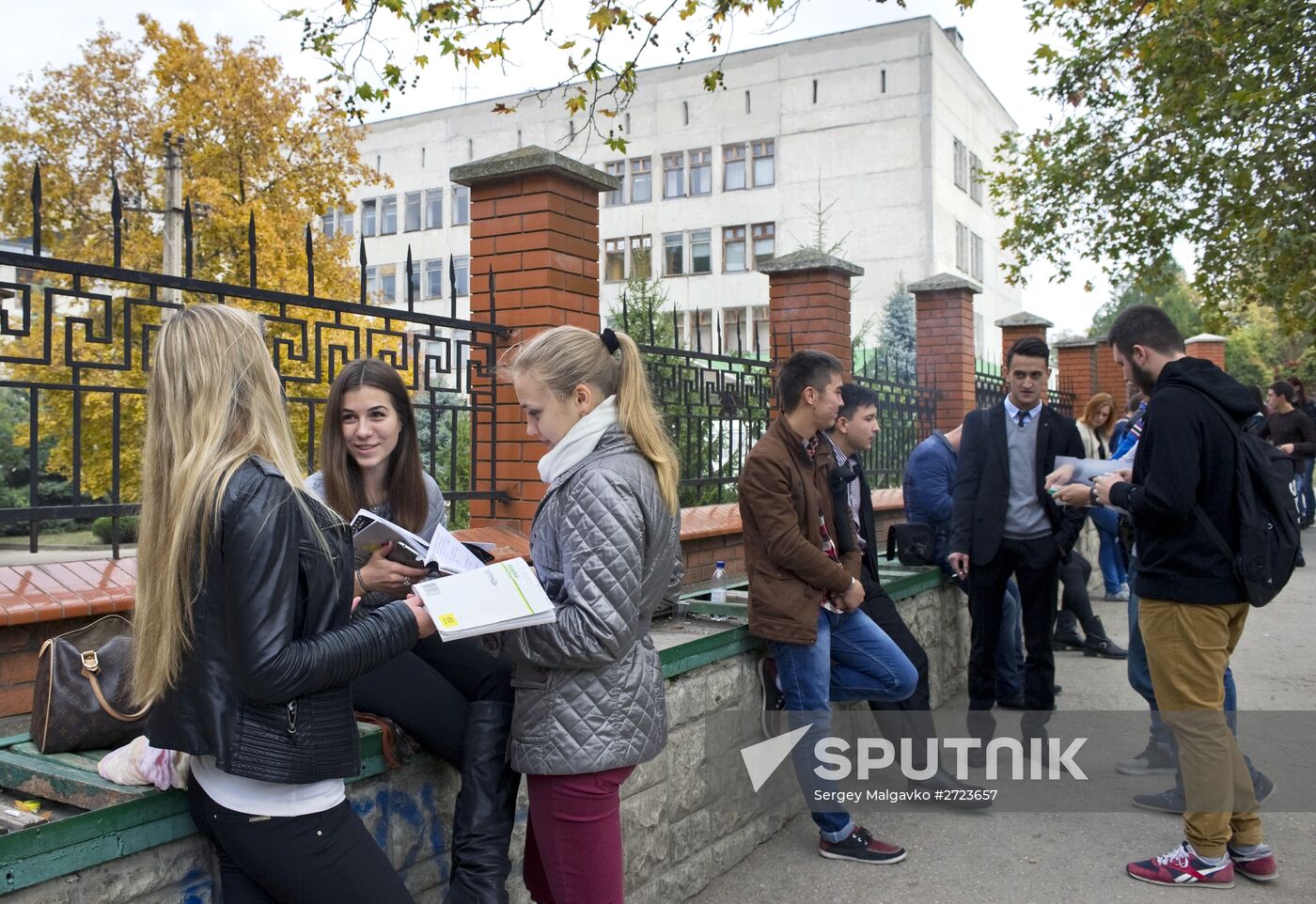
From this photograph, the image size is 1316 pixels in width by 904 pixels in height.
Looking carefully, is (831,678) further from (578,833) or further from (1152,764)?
(578,833)

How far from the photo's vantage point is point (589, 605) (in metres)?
2.45

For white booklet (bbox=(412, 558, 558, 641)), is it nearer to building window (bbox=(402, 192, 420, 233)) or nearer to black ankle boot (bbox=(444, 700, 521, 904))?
black ankle boot (bbox=(444, 700, 521, 904))

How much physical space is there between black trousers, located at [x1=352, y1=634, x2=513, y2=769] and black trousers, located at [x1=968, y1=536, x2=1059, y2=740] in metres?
3.23

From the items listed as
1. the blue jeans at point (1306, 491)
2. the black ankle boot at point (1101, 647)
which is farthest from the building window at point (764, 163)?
the black ankle boot at point (1101, 647)

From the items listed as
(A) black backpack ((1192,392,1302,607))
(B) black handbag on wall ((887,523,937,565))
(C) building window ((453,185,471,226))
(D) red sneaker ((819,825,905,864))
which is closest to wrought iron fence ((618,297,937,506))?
→ (B) black handbag on wall ((887,523,937,565))

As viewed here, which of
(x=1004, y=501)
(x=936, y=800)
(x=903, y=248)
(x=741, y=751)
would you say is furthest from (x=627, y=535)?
(x=903, y=248)

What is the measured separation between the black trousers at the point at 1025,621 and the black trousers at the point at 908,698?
24.2 inches

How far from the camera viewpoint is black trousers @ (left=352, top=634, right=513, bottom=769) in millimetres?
2697

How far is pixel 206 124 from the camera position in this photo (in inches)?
738

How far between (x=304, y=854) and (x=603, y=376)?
4.13ft

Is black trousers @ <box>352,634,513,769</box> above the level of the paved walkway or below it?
above

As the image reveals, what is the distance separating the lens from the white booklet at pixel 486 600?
2.20 metres

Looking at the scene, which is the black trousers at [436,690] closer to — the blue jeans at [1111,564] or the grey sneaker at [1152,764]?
the grey sneaker at [1152,764]

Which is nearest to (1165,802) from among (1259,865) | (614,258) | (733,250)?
(1259,865)
